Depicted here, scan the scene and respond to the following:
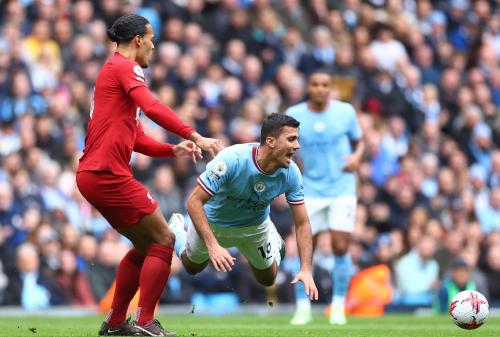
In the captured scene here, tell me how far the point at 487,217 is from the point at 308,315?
818 cm

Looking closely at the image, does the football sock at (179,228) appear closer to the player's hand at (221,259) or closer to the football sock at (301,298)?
the football sock at (301,298)

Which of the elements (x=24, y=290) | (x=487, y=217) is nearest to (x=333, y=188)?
(x=24, y=290)

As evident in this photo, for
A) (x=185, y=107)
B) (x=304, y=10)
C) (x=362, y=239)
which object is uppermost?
(x=304, y=10)

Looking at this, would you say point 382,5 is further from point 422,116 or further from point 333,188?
point 333,188

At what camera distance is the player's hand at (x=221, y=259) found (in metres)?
9.88

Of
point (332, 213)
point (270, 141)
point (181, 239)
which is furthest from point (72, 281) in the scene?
point (270, 141)

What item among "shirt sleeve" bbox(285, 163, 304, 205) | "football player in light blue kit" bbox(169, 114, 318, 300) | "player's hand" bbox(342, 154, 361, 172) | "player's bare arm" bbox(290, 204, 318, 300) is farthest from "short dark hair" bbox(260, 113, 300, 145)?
"player's hand" bbox(342, 154, 361, 172)

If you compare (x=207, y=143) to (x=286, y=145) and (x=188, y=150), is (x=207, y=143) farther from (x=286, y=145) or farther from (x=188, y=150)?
(x=286, y=145)

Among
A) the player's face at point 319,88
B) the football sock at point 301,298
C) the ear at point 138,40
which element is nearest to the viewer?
the ear at point 138,40

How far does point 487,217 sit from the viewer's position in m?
21.6

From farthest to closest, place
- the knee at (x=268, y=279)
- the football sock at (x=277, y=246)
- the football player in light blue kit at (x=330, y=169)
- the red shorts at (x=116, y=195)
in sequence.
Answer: the football player in light blue kit at (x=330, y=169), the knee at (x=268, y=279), the football sock at (x=277, y=246), the red shorts at (x=116, y=195)

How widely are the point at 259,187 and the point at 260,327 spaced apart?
2.51 metres

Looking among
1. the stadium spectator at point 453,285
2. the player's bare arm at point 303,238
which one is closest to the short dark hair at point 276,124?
the player's bare arm at point 303,238

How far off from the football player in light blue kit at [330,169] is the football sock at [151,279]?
4.28m
